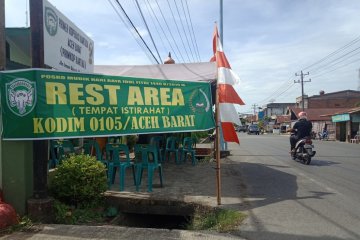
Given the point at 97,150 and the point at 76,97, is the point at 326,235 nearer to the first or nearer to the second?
the point at 76,97

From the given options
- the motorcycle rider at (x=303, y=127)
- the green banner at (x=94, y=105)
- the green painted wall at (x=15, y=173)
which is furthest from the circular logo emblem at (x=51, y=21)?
the motorcycle rider at (x=303, y=127)

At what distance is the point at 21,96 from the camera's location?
20.7 feet

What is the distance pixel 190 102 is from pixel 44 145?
3.10 metres

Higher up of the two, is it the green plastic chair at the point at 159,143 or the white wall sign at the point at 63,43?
the white wall sign at the point at 63,43

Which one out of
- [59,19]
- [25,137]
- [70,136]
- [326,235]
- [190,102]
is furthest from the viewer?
[190,102]

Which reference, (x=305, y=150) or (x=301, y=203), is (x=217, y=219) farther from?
(x=305, y=150)

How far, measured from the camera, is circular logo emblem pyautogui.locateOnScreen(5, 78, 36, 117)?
6.28m

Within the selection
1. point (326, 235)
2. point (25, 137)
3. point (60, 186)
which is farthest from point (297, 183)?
point (25, 137)

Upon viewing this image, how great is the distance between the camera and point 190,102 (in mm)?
8258

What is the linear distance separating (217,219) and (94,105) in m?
2.87

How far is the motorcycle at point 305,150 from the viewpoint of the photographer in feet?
45.3

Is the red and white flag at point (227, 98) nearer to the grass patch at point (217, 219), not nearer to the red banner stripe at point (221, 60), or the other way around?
the red banner stripe at point (221, 60)

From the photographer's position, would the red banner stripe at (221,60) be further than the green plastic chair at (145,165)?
No

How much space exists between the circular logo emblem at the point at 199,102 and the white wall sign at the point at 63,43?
2.58 metres
